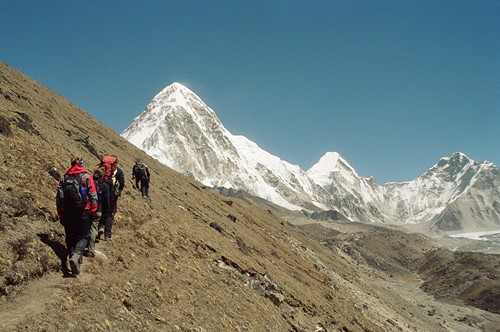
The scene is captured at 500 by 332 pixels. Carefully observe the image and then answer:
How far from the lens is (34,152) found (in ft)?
51.8

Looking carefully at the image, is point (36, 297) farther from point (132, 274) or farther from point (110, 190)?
point (110, 190)

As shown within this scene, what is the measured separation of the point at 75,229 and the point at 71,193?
0.92 meters

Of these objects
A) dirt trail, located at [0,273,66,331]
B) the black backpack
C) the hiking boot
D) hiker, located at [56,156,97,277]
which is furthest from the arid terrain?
the black backpack

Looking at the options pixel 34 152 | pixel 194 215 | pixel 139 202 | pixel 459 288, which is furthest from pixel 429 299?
pixel 34 152

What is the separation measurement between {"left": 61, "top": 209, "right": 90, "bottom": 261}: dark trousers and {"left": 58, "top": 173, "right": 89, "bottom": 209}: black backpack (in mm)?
177

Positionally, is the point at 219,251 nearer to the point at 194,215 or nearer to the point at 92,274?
the point at 194,215

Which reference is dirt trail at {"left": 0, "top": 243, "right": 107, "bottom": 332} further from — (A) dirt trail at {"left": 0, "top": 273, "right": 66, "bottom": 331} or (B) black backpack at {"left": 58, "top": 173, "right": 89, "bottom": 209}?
(B) black backpack at {"left": 58, "top": 173, "right": 89, "bottom": 209}

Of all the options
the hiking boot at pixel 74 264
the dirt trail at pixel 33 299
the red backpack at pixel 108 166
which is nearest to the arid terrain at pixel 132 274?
the dirt trail at pixel 33 299

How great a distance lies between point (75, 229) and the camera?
10656 mm

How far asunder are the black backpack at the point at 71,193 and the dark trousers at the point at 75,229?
177 mm

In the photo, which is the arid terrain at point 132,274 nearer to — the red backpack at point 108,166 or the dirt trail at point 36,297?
the dirt trail at point 36,297

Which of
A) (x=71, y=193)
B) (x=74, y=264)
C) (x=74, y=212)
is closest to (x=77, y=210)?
(x=74, y=212)

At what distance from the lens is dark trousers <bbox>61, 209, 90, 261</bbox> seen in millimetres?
10648

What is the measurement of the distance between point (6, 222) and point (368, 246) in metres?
134
